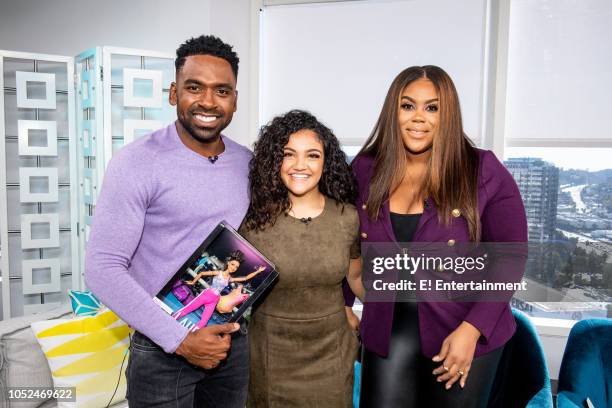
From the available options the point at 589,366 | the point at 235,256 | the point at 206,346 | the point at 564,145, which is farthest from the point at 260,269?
the point at 564,145

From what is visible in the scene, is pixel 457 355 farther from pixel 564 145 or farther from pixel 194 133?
pixel 564 145

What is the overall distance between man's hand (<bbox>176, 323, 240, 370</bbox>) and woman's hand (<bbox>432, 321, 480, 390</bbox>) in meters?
0.66

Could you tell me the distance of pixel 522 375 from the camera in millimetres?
1947

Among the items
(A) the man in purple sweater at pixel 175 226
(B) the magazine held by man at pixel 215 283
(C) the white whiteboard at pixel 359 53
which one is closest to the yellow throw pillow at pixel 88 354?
(A) the man in purple sweater at pixel 175 226

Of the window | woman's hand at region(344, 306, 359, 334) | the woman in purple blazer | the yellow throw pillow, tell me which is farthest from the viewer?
the window

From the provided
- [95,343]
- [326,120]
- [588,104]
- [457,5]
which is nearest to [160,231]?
[95,343]

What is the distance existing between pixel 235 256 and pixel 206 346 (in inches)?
10.2

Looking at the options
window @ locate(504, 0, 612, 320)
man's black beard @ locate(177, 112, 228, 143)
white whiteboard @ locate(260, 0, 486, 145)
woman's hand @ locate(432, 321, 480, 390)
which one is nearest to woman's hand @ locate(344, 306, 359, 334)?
woman's hand @ locate(432, 321, 480, 390)

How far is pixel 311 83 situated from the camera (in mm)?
3240

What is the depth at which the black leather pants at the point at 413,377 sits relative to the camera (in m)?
1.47

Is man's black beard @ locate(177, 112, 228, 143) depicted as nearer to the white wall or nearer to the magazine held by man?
the magazine held by man

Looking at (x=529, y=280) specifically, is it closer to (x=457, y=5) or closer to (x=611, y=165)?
(x=611, y=165)

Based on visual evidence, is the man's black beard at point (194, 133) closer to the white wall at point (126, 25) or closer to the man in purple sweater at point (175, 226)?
the man in purple sweater at point (175, 226)

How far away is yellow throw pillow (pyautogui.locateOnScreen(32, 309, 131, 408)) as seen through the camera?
1.92 meters
